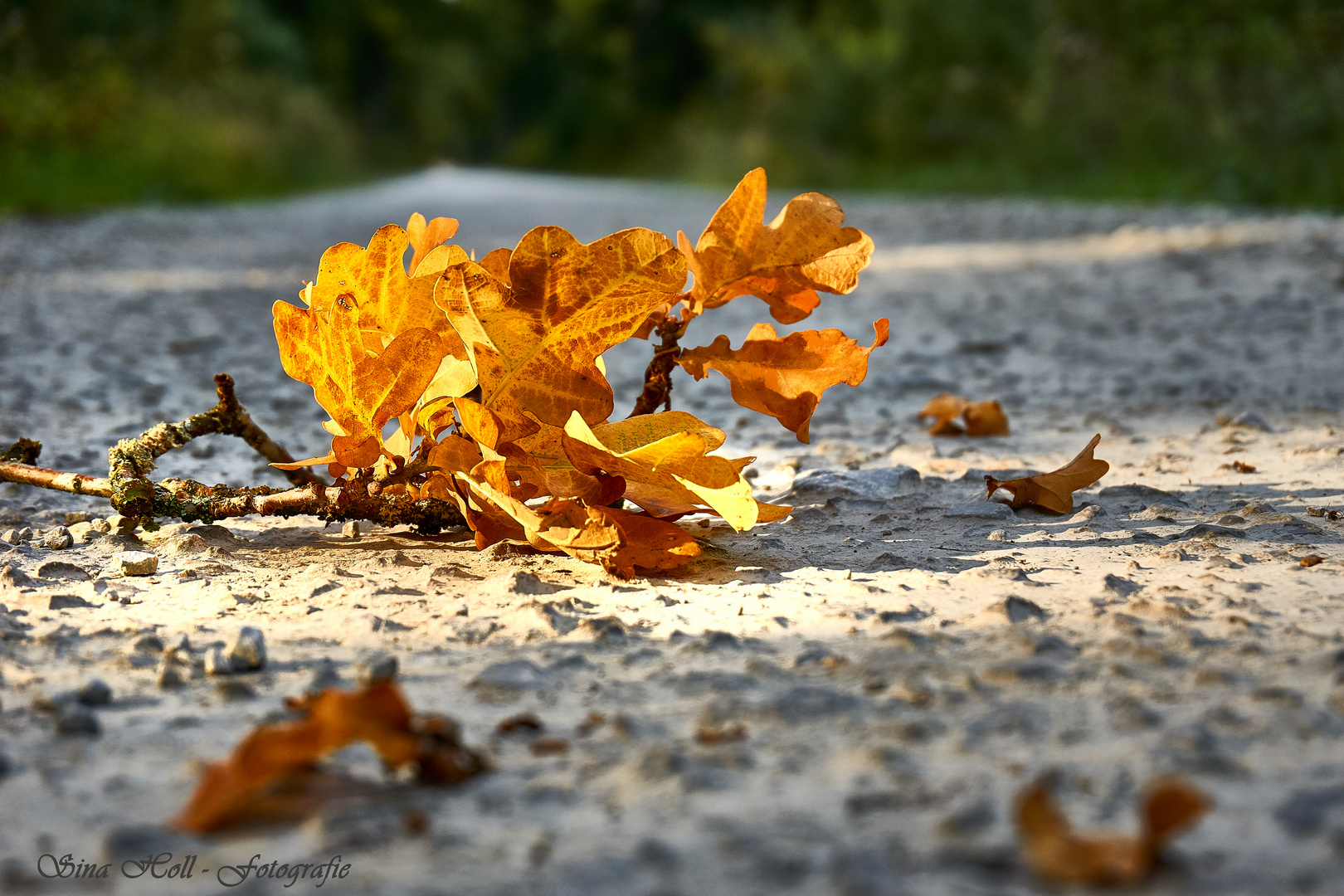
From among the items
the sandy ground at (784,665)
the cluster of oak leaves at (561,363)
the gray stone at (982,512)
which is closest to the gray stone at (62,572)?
the sandy ground at (784,665)

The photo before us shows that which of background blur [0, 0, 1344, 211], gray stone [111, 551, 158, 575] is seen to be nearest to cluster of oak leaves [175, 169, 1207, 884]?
gray stone [111, 551, 158, 575]

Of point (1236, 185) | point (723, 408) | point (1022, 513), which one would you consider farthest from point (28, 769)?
point (1236, 185)

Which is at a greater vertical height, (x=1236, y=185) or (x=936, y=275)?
(x=1236, y=185)

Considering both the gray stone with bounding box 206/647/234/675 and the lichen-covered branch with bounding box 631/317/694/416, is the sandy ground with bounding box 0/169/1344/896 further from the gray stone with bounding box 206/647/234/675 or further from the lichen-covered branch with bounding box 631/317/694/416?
the lichen-covered branch with bounding box 631/317/694/416

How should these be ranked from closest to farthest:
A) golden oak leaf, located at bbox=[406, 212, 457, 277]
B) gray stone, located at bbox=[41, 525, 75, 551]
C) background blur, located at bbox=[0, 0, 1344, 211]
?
golden oak leaf, located at bbox=[406, 212, 457, 277]
gray stone, located at bbox=[41, 525, 75, 551]
background blur, located at bbox=[0, 0, 1344, 211]

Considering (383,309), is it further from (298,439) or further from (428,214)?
(428,214)

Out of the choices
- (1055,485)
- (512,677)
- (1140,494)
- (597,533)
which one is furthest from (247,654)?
(1140,494)

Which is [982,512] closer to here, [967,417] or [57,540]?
[967,417]
